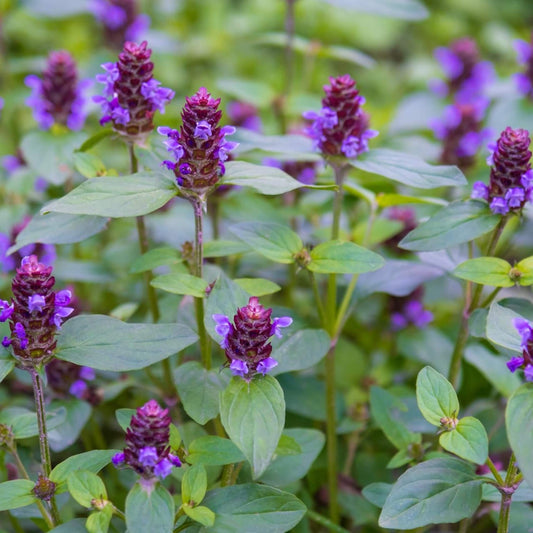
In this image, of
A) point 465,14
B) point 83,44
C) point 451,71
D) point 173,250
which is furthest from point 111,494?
point 465,14

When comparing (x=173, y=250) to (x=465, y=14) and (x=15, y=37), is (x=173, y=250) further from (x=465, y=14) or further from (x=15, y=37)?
(x=465, y=14)

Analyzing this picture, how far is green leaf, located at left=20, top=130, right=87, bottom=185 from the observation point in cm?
199

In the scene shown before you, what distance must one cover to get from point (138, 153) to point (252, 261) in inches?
28.5

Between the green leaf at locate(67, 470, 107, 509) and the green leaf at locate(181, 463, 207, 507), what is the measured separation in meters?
0.14

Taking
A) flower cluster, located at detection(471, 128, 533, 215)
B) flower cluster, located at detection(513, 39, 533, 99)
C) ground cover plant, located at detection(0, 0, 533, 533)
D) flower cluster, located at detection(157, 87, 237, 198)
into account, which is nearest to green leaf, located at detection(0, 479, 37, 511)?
ground cover plant, located at detection(0, 0, 533, 533)

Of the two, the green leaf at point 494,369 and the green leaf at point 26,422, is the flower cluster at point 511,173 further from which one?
the green leaf at point 26,422

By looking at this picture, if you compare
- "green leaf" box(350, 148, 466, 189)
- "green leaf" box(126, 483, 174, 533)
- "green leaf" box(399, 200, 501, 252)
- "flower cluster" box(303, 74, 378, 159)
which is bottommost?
"green leaf" box(126, 483, 174, 533)

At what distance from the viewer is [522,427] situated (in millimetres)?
1141

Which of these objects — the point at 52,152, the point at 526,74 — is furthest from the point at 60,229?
the point at 526,74

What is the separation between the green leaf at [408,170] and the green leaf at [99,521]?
84cm

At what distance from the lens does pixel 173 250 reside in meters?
1.62

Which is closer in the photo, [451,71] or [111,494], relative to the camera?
[111,494]

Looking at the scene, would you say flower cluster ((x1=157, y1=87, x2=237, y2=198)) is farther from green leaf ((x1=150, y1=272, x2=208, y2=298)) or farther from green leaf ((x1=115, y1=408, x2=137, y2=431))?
green leaf ((x1=115, y1=408, x2=137, y2=431))

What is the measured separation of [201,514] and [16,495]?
0.32 metres
